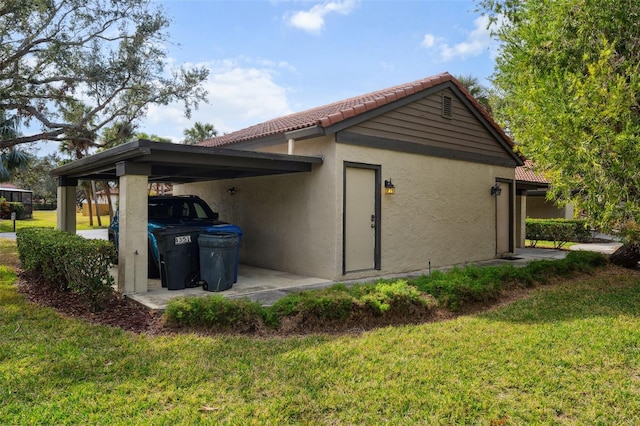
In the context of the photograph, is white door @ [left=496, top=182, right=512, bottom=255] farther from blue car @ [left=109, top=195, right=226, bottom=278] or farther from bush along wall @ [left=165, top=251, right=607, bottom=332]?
blue car @ [left=109, top=195, right=226, bottom=278]

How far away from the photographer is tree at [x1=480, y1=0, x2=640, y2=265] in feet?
19.1

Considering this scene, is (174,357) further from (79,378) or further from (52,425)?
(52,425)

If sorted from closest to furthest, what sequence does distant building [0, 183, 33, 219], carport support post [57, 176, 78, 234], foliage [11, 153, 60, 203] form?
carport support post [57, 176, 78, 234], foliage [11, 153, 60, 203], distant building [0, 183, 33, 219]

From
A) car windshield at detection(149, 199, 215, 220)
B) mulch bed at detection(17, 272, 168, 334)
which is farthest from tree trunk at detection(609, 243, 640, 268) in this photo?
mulch bed at detection(17, 272, 168, 334)

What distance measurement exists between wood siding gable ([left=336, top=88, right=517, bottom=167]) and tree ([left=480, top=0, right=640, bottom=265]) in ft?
8.17

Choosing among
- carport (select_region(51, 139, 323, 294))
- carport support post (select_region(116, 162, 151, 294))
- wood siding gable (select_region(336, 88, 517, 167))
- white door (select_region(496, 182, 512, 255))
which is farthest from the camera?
white door (select_region(496, 182, 512, 255))

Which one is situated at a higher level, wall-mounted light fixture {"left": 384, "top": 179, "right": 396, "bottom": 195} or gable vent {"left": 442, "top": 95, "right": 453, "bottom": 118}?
gable vent {"left": 442, "top": 95, "right": 453, "bottom": 118}

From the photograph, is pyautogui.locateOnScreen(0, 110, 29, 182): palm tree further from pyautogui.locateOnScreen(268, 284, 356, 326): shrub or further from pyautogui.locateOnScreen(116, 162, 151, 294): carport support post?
pyautogui.locateOnScreen(268, 284, 356, 326): shrub

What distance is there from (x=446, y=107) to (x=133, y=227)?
785cm

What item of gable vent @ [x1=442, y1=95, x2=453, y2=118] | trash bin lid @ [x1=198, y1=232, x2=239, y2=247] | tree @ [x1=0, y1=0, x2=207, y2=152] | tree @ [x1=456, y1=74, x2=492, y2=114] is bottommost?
trash bin lid @ [x1=198, y1=232, x2=239, y2=247]

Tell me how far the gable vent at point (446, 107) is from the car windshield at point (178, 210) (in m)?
6.32

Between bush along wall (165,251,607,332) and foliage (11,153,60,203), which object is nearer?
bush along wall (165,251,607,332)

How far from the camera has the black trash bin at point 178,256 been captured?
6.93 metres

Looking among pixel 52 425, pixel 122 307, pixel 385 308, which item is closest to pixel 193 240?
pixel 122 307
